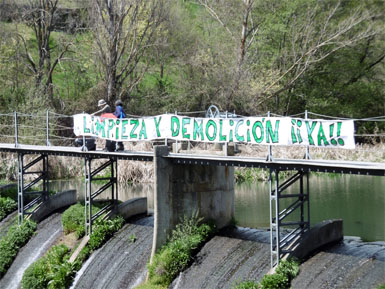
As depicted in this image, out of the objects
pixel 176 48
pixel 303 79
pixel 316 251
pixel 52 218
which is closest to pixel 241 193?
pixel 52 218

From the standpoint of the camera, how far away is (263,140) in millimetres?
18016

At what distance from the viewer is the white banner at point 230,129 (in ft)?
53.5

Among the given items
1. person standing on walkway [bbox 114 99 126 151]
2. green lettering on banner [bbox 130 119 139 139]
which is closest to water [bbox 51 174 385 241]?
person standing on walkway [bbox 114 99 126 151]

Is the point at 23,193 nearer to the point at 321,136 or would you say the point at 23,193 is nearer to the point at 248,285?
the point at 248,285

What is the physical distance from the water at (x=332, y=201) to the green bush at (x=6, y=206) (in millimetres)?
6361

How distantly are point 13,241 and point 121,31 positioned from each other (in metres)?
23.8

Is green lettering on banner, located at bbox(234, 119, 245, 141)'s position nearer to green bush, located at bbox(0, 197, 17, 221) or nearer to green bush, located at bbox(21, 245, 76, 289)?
green bush, located at bbox(21, 245, 76, 289)

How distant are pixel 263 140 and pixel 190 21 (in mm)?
47882

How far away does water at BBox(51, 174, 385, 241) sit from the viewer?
27359mm

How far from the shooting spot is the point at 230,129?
1909 cm

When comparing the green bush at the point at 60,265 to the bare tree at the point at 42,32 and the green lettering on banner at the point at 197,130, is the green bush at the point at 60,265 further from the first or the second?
the bare tree at the point at 42,32

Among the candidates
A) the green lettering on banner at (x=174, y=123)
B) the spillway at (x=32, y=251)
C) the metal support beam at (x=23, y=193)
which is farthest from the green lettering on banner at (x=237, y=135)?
the metal support beam at (x=23, y=193)

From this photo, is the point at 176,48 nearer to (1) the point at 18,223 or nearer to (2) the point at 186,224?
(1) the point at 18,223

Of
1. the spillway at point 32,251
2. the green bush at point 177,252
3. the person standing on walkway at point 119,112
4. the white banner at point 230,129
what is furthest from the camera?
the spillway at point 32,251
